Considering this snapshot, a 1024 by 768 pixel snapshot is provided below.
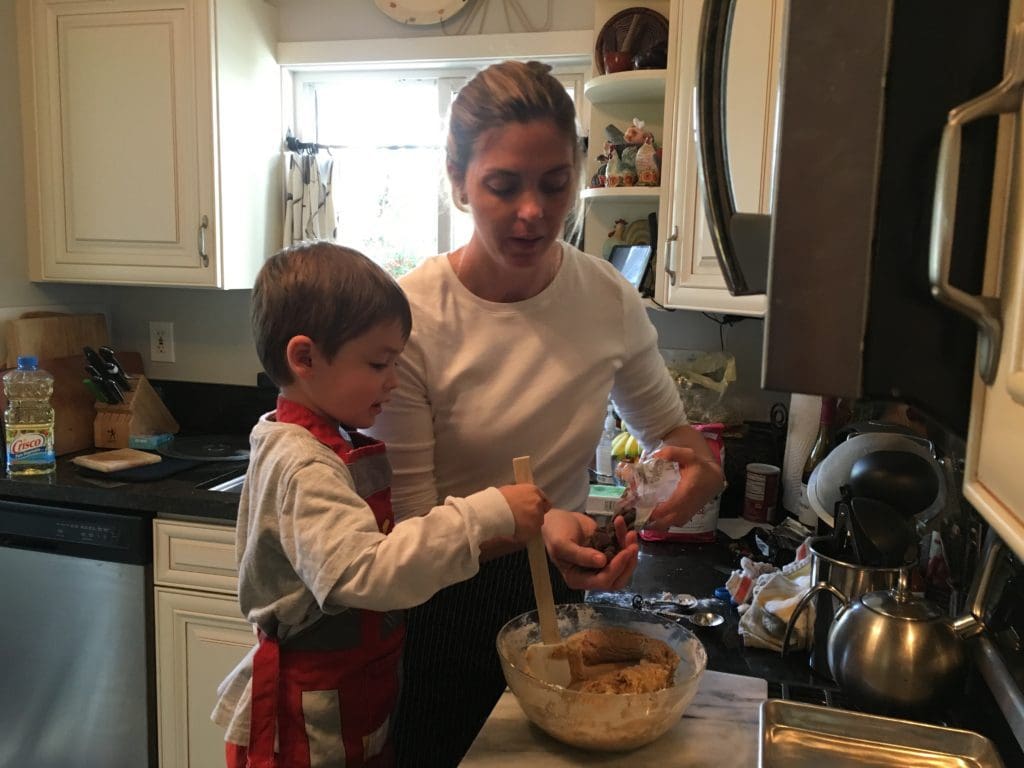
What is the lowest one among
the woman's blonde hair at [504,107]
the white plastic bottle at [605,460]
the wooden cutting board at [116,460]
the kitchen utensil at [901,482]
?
the wooden cutting board at [116,460]

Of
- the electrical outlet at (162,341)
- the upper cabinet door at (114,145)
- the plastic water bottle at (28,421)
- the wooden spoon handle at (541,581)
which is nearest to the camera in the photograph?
the wooden spoon handle at (541,581)

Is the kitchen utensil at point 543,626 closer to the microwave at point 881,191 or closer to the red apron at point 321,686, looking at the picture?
the red apron at point 321,686

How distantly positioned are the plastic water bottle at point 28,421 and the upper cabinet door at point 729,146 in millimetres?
1567

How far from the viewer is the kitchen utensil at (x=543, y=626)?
0.95m

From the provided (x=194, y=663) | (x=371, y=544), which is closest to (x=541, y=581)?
(x=371, y=544)

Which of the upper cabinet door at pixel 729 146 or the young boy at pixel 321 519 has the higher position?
the upper cabinet door at pixel 729 146

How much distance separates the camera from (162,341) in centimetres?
262

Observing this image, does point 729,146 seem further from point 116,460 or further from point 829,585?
point 116,460

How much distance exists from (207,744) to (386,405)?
128 cm

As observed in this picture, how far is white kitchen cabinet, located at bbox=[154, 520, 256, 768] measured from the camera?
6.30 ft

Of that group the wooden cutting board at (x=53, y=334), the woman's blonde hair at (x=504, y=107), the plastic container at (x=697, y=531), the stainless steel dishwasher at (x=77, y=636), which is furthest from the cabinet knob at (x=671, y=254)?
the wooden cutting board at (x=53, y=334)

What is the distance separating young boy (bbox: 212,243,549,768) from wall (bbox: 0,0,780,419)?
1.34 metres

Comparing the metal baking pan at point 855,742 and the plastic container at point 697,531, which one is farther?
the plastic container at point 697,531

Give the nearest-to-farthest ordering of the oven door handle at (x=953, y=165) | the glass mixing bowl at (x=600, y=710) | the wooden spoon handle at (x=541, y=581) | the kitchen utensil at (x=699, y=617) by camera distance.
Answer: the oven door handle at (x=953, y=165)
the glass mixing bowl at (x=600, y=710)
the wooden spoon handle at (x=541, y=581)
the kitchen utensil at (x=699, y=617)
